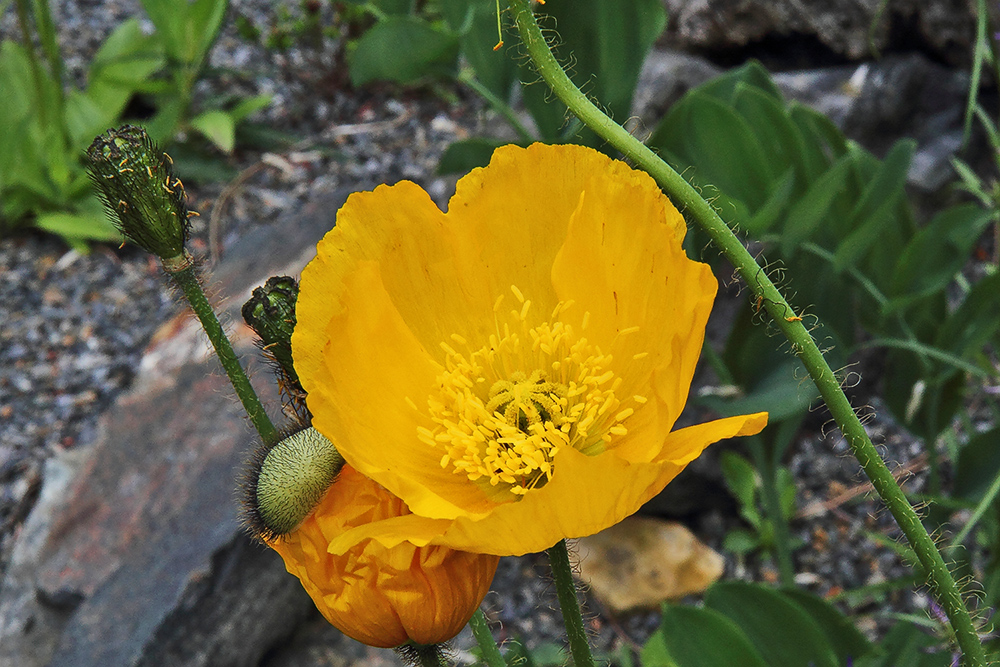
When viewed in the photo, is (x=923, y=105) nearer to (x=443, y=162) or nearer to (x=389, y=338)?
(x=443, y=162)

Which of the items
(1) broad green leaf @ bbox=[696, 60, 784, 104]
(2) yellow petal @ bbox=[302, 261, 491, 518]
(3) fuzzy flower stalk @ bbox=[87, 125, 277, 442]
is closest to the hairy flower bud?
(3) fuzzy flower stalk @ bbox=[87, 125, 277, 442]

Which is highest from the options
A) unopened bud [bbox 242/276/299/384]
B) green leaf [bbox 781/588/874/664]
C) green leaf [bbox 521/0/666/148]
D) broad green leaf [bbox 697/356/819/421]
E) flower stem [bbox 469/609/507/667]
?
green leaf [bbox 521/0/666/148]

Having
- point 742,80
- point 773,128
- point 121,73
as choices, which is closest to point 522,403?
point 773,128

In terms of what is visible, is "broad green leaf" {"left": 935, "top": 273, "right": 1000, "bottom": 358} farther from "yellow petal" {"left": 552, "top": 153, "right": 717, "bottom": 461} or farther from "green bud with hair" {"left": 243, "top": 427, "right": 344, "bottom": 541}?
"green bud with hair" {"left": 243, "top": 427, "right": 344, "bottom": 541}

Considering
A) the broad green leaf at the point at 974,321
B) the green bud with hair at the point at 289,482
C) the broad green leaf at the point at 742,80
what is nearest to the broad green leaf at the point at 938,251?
the broad green leaf at the point at 974,321

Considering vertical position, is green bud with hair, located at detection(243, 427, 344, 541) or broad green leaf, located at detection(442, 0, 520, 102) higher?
broad green leaf, located at detection(442, 0, 520, 102)

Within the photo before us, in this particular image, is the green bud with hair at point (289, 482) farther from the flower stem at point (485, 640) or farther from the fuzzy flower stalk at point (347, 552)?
the flower stem at point (485, 640)
